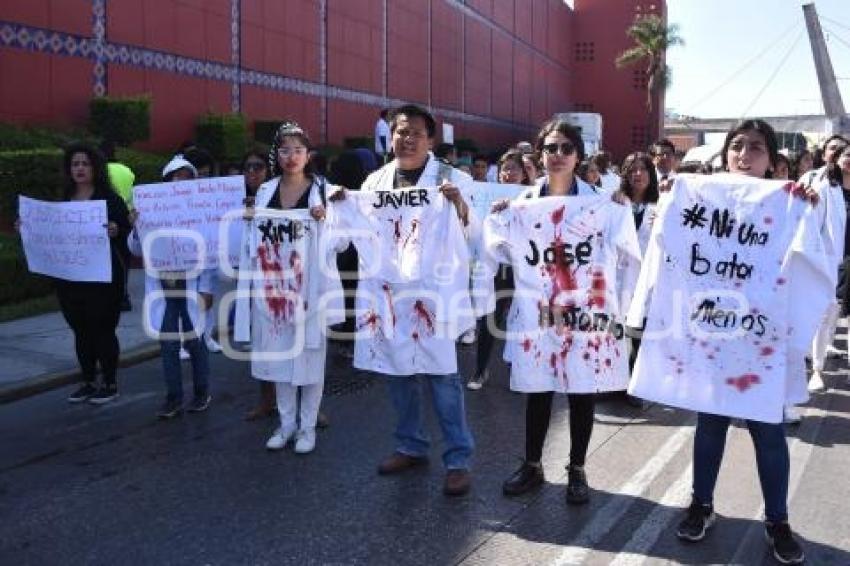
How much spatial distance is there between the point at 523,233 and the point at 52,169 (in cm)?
857

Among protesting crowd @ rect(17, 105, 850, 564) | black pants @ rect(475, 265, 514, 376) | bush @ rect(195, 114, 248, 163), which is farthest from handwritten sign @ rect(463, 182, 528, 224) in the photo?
bush @ rect(195, 114, 248, 163)

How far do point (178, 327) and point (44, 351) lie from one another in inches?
103

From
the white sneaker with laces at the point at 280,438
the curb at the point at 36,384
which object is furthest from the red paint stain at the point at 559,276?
the curb at the point at 36,384

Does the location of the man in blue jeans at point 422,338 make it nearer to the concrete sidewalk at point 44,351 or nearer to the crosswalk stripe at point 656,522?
the crosswalk stripe at point 656,522

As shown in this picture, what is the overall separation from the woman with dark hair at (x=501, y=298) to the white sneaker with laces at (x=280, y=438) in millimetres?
2017

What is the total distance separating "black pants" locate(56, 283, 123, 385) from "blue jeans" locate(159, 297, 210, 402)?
0.55 metres

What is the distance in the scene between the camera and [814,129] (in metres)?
75.4

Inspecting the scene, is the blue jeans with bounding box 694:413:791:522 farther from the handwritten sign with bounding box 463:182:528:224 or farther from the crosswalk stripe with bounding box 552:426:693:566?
the handwritten sign with bounding box 463:182:528:224

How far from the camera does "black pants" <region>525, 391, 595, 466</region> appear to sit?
4.67m

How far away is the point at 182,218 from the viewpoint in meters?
6.48

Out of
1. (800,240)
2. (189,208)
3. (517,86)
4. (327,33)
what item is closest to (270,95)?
(327,33)

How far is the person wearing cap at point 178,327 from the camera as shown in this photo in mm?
6383

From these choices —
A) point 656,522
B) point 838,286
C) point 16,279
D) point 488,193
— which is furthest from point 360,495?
point 16,279

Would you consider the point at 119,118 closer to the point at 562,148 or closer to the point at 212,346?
the point at 212,346
